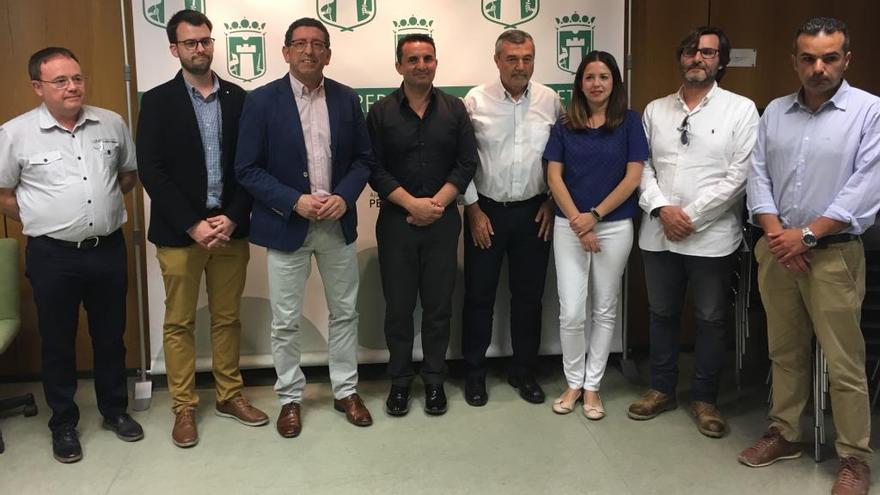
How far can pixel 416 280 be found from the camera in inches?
135

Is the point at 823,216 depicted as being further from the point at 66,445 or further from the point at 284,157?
the point at 66,445

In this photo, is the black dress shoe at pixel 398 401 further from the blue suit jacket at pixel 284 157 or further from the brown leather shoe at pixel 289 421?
the blue suit jacket at pixel 284 157

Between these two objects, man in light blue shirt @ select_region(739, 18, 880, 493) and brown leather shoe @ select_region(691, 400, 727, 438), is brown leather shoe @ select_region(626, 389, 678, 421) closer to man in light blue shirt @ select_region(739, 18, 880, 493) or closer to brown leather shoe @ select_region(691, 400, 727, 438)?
brown leather shoe @ select_region(691, 400, 727, 438)

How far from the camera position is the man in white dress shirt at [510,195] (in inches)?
134

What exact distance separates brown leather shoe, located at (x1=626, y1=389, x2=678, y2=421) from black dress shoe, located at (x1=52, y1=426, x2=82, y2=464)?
8.25 ft

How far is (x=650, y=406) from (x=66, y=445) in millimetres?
2656

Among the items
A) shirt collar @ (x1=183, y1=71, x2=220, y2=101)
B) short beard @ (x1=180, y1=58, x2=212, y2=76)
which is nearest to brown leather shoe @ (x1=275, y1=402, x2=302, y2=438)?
shirt collar @ (x1=183, y1=71, x2=220, y2=101)

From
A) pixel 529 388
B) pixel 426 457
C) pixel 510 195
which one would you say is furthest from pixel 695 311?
pixel 426 457

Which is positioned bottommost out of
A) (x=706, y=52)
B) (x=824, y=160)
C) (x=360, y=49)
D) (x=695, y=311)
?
(x=695, y=311)

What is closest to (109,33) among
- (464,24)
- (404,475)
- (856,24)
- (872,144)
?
(464,24)

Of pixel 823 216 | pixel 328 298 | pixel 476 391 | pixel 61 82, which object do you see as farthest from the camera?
pixel 476 391

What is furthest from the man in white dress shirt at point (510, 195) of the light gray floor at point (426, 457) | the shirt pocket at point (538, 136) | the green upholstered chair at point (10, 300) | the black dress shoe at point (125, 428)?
the green upholstered chair at point (10, 300)

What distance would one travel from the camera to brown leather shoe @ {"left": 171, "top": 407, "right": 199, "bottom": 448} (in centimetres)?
320

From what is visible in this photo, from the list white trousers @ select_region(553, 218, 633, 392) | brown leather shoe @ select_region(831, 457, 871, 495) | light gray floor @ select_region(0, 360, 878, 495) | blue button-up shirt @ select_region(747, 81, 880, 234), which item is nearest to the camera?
blue button-up shirt @ select_region(747, 81, 880, 234)
